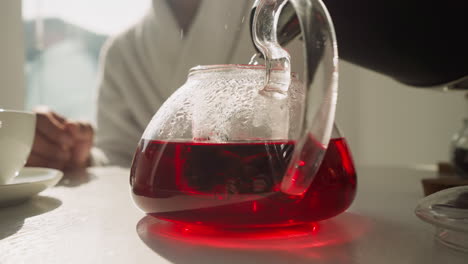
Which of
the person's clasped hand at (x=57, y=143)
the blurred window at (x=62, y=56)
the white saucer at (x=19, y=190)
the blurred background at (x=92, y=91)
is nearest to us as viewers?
the white saucer at (x=19, y=190)

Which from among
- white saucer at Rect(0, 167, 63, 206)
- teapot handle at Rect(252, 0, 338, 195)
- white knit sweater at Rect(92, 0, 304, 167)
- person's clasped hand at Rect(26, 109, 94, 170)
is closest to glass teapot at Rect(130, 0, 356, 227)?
teapot handle at Rect(252, 0, 338, 195)

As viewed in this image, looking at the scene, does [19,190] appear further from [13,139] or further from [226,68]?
[226,68]

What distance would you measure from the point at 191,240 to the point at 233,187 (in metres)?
0.04

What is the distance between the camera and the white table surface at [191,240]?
223 millimetres

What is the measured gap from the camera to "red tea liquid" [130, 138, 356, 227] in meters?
0.24

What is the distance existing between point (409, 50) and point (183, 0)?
38.5 inches

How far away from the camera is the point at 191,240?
25 cm

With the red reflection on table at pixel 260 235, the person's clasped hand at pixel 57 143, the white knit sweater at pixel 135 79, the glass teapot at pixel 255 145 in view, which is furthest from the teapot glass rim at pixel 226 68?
the white knit sweater at pixel 135 79

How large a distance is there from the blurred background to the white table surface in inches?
11.0

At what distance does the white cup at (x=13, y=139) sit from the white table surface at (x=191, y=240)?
0.05 m

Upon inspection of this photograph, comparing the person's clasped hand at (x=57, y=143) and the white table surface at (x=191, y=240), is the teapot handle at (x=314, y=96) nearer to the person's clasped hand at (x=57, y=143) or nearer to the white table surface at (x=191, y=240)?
the white table surface at (x=191, y=240)

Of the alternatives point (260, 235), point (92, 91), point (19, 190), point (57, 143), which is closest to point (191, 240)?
point (260, 235)

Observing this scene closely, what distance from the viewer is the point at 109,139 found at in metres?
1.10

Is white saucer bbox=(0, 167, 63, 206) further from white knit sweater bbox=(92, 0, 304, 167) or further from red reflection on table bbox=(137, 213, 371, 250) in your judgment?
white knit sweater bbox=(92, 0, 304, 167)
